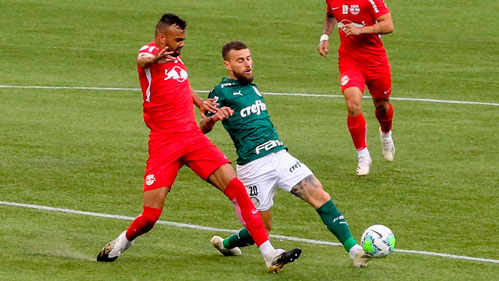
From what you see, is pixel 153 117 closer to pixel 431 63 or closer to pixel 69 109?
pixel 69 109

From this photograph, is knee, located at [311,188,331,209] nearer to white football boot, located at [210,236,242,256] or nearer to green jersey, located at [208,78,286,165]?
green jersey, located at [208,78,286,165]

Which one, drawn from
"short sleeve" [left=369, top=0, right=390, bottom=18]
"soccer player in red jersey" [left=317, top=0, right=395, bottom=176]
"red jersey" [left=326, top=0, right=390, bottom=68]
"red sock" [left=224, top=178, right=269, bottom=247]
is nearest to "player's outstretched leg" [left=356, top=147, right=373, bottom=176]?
"soccer player in red jersey" [left=317, top=0, right=395, bottom=176]

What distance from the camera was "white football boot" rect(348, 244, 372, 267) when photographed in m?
9.43

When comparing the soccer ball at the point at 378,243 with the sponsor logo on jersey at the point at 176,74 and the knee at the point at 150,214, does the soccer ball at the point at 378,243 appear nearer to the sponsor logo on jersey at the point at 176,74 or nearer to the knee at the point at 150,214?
A: the knee at the point at 150,214

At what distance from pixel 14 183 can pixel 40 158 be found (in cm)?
140

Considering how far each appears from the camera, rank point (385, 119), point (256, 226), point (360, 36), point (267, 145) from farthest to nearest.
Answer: point (385, 119) < point (360, 36) < point (267, 145) < point (256, 226)

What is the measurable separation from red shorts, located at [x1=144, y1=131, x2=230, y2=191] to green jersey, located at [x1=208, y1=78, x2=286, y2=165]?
312 mm

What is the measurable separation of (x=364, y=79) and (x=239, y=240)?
467 cm

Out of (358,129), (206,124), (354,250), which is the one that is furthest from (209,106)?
(358,129)

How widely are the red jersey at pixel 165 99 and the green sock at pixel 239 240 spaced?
1076 millimetres

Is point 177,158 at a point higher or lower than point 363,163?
higher

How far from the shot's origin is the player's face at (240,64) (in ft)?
32.6

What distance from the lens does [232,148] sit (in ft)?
49.3

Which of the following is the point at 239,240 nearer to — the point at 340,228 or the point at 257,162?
the point at 257,162
